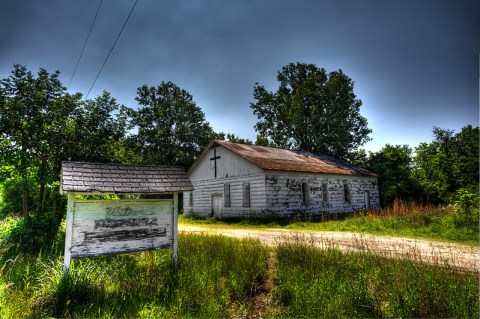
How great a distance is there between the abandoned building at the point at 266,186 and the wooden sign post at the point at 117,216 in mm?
11686

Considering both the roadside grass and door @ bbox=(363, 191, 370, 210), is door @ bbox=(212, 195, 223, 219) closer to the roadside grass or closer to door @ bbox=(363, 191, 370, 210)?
the roadside grass

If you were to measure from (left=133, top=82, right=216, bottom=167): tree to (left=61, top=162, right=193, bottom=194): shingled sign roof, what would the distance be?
3034cm

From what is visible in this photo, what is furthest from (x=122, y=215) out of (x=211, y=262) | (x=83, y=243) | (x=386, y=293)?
(x=386, y=293)

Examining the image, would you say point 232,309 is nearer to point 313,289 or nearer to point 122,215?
point 313,289

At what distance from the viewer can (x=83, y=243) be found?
5.05 meters

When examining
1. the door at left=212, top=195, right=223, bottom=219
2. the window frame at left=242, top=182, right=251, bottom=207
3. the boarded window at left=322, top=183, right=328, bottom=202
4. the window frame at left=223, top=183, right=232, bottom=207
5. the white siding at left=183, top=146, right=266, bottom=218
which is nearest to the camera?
the white siding at left=183, top=146, right=266, bottom=218

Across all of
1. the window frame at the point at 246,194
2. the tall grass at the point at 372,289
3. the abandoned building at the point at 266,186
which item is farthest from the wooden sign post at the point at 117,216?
the window frame at the point at 246,194

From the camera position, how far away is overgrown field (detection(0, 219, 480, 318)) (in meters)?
4.23

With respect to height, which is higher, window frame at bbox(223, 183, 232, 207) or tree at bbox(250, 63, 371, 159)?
tree at bbox(250, 63, 371, 159)

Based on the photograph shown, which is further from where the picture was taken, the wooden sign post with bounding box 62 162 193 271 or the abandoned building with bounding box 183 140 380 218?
the abandoned building with bounding box 183 140 380 218

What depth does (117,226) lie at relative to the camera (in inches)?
215

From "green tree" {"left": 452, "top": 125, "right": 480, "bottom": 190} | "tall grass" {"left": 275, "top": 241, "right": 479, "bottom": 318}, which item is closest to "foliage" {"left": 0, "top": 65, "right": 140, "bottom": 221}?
"tall grass" {"left": 275, "top": 241, "right": 479, "bottom": 318}

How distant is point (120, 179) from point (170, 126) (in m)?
34.0

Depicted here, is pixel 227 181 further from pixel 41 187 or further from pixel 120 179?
pixel 120 179
